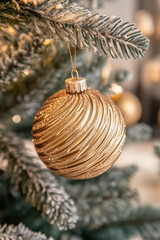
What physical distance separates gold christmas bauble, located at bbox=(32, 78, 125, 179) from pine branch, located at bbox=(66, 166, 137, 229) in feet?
0.70

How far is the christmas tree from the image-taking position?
0.27 meters

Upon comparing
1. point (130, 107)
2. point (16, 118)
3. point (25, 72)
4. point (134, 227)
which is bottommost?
point (134, 227)

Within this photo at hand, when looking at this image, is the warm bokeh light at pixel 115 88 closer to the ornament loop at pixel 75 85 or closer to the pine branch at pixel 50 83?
the pine branch at pixel 50 83

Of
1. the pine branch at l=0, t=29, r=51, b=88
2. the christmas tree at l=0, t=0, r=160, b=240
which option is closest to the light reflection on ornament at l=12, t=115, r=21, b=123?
the christmas tree at l=0, t=0, r=160, b=240

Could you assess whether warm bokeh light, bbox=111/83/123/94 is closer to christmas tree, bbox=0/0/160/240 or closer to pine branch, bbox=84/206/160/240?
christmas tree, bbox=0/0/160/240

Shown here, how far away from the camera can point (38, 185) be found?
0.37 metres

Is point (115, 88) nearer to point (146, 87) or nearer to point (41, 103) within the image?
point (41, 103)

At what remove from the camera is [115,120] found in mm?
313

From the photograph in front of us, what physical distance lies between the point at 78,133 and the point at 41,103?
0.76 feet

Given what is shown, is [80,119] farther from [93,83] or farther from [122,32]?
[93,83]

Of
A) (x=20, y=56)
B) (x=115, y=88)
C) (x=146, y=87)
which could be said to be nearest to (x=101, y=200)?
(x=115, y=88)

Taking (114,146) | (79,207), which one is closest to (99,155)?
(114,146)

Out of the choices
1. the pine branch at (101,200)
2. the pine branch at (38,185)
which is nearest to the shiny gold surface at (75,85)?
the pine branch at (38,185)

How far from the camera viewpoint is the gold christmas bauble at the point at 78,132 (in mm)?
294
